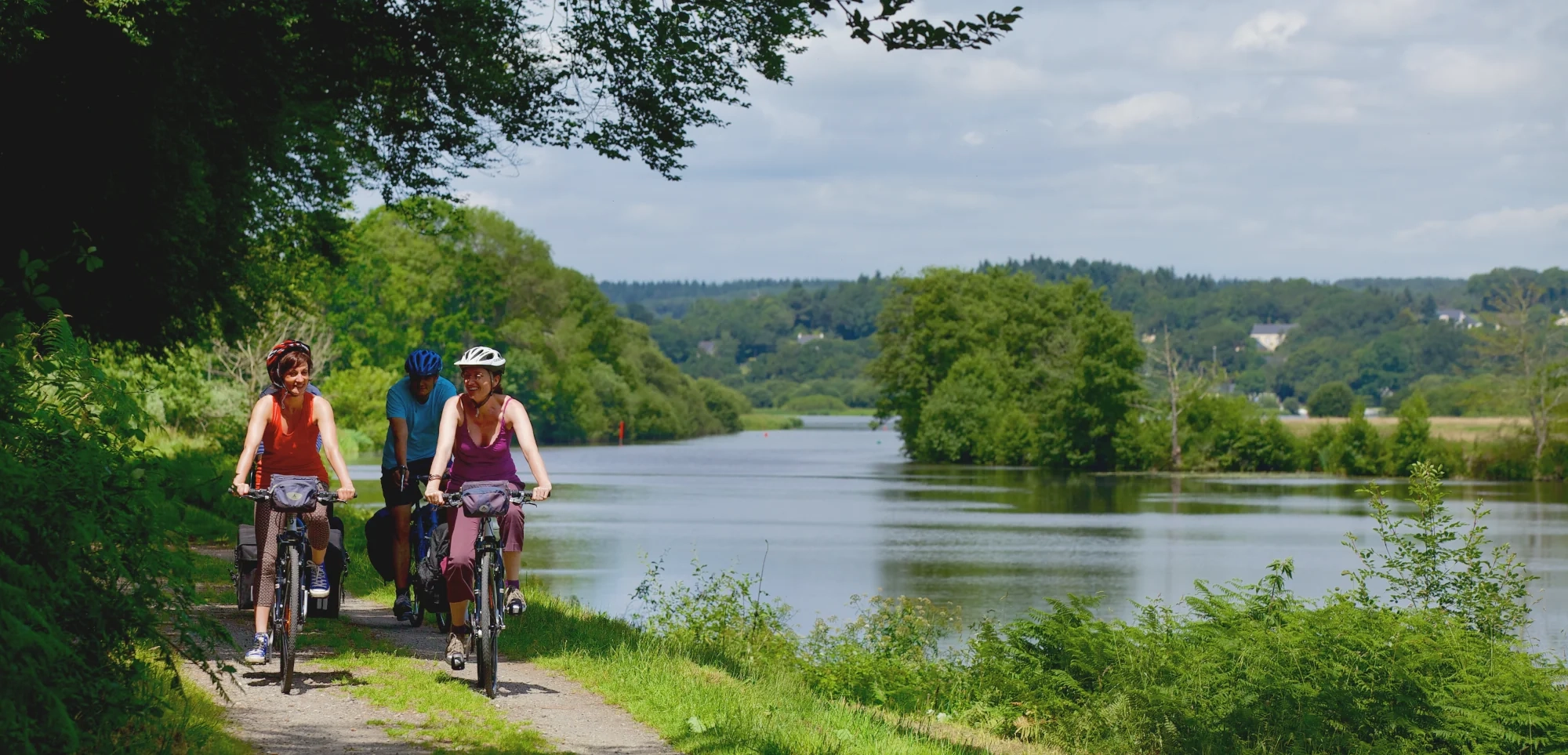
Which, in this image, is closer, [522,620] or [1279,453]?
[522,620]

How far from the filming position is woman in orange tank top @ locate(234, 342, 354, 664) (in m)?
7.58

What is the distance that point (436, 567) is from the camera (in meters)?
8.35

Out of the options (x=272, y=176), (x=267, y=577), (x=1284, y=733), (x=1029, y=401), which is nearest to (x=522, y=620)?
(x=267, y=577)

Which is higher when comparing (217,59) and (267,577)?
(217,59)

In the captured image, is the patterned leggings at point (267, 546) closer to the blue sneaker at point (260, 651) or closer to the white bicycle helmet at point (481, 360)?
the blue sneaker at point (260, 651)

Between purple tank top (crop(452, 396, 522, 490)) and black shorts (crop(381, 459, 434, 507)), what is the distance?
162cm

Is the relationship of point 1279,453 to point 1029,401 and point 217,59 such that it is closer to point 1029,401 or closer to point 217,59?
point 1029,401

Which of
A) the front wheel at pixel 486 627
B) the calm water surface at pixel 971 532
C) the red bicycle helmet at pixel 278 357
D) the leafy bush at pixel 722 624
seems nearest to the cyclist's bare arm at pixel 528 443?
the front wheel at pixel 486 627

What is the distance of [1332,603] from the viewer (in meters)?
14.2

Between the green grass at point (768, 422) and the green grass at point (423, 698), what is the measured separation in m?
124

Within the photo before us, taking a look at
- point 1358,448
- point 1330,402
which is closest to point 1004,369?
point 1358,448

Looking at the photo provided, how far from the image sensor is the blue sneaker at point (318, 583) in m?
7.96

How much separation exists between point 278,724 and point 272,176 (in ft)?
34.1

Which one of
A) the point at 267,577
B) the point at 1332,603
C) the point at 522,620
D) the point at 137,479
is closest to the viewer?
the point at 137,479
